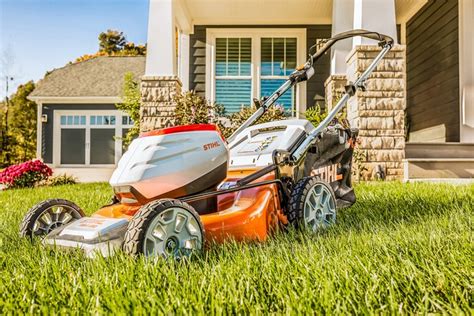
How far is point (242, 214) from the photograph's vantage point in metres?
2.61

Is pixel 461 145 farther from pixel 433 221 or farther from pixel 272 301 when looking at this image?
pixel 272 301

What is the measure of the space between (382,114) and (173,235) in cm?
566

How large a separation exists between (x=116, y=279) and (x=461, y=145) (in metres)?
7.57

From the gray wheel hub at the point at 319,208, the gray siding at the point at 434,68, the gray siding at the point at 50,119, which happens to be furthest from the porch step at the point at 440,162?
the gray siding at the point at 50,119

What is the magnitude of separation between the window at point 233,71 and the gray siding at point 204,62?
0.32 m

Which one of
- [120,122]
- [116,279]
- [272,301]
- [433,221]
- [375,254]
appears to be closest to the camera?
[272,301]

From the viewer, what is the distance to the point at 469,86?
841 cm

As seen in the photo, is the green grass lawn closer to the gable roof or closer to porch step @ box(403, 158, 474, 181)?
porch step @ box(403, 158, 474, 181)

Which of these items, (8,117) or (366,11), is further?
(8,117)

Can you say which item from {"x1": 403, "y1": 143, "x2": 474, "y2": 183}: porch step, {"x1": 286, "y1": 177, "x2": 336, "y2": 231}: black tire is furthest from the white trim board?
{"x1": 286, "y1": 177, "x2": 336, "y2": 231}: black tire

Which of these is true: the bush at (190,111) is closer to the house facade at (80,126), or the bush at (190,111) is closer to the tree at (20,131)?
the house facade at (80,126)

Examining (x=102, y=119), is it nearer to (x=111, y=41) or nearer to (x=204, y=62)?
(x=204, y=62)

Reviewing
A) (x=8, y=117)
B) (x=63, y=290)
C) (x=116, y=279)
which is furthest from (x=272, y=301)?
(x=8, y=117)

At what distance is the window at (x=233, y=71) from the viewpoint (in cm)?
1102
